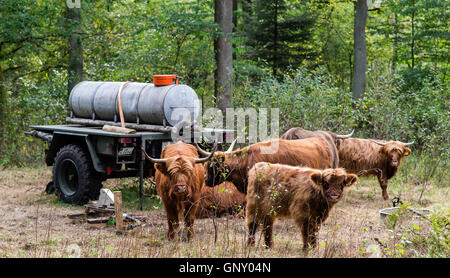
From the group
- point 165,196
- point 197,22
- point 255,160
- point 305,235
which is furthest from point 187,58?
point 305,235

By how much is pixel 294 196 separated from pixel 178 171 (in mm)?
1673

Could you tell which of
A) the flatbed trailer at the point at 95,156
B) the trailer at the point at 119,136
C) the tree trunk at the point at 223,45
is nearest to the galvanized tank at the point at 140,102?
the trailer at the point at 119,136

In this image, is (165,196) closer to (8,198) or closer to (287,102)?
(8,198)

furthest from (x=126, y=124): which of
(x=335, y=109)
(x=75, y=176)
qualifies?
(x=335, y=109)

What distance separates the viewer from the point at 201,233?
816 centimetres

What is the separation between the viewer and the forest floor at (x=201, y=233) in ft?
20.3

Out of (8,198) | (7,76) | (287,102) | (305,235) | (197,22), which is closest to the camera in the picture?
(305,235)

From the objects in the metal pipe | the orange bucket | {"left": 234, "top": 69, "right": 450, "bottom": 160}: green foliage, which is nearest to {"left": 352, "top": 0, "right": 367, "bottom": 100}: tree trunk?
{"left": 234, "top": 69, "right": 450, "bottom": 160}: green foliage

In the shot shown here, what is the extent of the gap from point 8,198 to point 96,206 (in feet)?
8.76

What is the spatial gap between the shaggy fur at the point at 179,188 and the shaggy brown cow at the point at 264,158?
0.63 meters

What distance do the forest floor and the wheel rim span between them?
0.31 m

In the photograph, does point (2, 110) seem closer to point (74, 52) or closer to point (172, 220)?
point (74, 52)

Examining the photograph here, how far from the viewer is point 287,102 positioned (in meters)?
12.5
